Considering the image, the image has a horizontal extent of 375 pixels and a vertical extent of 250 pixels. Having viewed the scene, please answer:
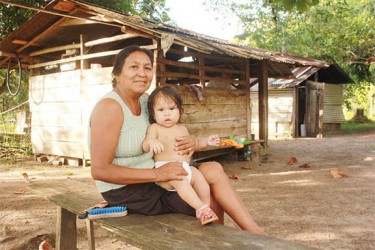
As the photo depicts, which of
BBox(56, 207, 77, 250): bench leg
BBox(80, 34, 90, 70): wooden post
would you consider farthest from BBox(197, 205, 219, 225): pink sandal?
BBox(80, 34, 90, 70): wooden post

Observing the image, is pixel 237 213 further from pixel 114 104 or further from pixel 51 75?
pixel 51 75

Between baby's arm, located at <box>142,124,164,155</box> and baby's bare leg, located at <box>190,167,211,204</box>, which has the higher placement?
baby's arm, located at <box>142,124,164,155</box>

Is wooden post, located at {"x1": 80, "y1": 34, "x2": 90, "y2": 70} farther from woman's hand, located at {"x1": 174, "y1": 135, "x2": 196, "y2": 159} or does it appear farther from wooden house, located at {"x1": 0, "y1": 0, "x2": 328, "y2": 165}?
woman's hand, located at {"x1": 174, "y1": 135, "x2": 196, "y2": 159}

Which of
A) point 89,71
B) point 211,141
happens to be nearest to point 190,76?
point 89,71

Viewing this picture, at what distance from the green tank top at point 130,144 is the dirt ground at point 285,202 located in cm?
161

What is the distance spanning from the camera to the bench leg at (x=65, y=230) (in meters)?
3.15

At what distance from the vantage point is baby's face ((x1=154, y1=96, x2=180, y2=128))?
2.37 m

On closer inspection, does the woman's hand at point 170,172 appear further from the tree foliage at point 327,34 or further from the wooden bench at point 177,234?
the tree foliage at point 327,34

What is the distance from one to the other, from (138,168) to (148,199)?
232 millimetres

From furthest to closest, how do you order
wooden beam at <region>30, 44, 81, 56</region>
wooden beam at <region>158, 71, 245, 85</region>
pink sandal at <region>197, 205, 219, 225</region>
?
wooden beam at <region>30, 44, 81, 56</region> → wooden beam at <region>158, 71, 245, 85</region> → pink sandal at <region>197, 205, 219, 225</region>

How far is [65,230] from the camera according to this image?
125 inches

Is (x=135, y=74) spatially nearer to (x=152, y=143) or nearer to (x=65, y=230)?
(x=152, y=143)

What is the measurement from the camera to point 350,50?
1559 centimetres

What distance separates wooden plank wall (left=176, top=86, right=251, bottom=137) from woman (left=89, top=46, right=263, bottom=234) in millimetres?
5031
